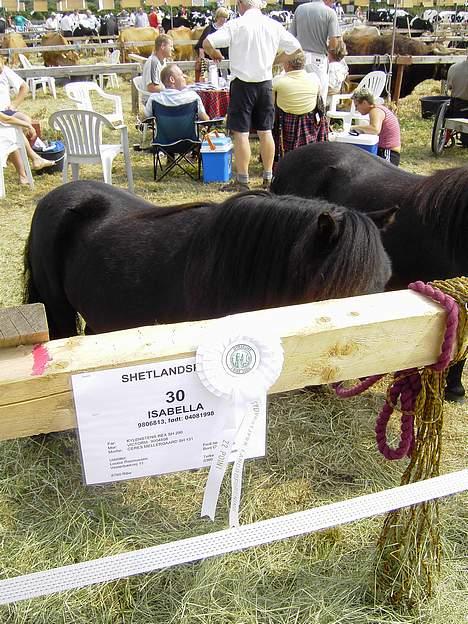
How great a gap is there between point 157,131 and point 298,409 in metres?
5.30

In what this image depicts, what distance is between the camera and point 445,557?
80.6 inches

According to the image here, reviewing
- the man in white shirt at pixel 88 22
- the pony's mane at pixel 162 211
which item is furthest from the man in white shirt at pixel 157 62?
the man in white shirt at pixel 88 22

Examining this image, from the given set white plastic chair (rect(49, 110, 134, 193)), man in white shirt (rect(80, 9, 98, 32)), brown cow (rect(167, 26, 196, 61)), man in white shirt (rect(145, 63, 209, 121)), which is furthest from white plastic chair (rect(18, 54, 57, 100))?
man in white shirt (rect(80, 9, 98, 32))

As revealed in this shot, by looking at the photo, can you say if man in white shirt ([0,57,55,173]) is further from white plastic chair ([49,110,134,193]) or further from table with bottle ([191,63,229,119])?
table with bottle ([191,63,229,119])

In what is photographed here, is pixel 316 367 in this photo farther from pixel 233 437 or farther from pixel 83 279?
pixel 83 279

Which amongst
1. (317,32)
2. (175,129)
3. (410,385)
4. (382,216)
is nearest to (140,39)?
(317,32)

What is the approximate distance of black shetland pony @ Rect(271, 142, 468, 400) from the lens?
9.90 ft

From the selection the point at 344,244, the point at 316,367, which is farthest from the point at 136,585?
the point at 344,244

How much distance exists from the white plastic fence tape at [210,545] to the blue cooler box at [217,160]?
6221 millimetres

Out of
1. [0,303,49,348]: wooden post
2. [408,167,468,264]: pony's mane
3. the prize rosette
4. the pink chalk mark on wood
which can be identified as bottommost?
[408,167,468,264]: pony's mane

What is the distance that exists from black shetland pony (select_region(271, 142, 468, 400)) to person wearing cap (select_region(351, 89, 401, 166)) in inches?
103

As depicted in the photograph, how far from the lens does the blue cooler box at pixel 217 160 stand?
7066 millimetres

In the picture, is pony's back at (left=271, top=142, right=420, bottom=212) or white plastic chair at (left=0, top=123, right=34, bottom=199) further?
white plastic chair at (left=0, top=123, right=34, bottom=199)

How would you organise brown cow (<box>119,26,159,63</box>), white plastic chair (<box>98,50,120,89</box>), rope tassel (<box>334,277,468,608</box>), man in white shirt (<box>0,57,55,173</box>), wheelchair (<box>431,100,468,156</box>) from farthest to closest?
brown cow (<box>119,26,159,63</box>) → white plastic chair (<box>98,50,120,89</box>) → wheelchair (<box>431,100,468,156</box>) → man in white shirt (<box>0,57,55,173</box>) → rope tassel (<box>334,277,468,608</box>)
